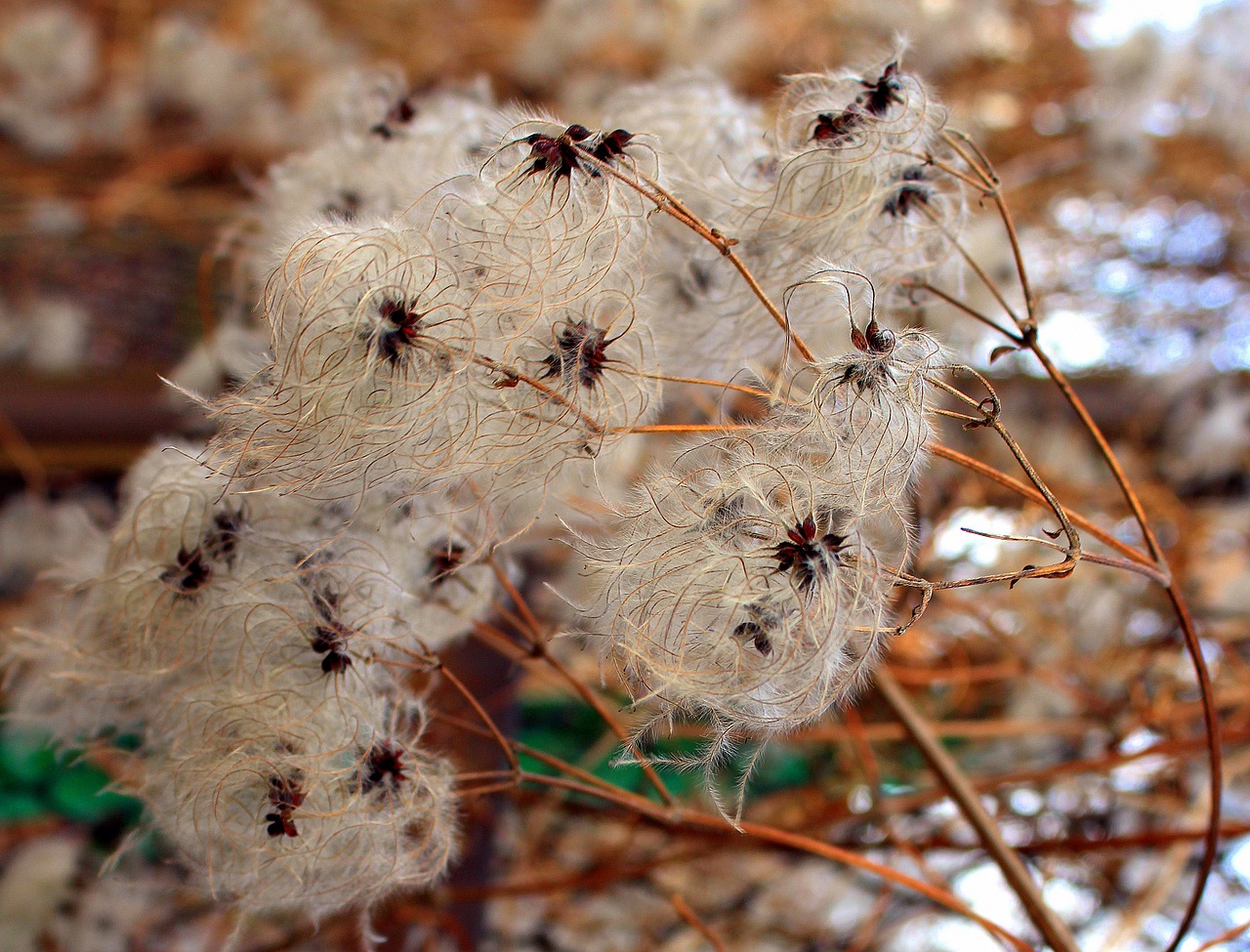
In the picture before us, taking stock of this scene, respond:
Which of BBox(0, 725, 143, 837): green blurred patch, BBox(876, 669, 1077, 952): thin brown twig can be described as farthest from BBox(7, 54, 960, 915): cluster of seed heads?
BBox(0, 725, 143, 837): green blurred patch

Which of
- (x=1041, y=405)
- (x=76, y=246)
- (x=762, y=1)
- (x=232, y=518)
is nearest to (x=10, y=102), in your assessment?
(x=76, y=246)

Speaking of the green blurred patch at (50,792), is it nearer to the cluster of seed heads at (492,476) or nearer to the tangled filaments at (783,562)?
the cluster of seed heads at (492,476)

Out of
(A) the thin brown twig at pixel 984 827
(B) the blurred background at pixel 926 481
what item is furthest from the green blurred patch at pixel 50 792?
(A) the thin brown twig at pixel 984 827

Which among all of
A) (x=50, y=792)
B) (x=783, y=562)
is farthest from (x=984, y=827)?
(x=50, y=792)

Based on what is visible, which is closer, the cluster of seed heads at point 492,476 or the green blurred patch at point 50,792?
the cluster of seed heads at point 492,476

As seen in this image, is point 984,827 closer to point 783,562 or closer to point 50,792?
point 783,562

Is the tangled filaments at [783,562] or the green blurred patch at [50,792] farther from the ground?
the tangled filaments at [783,562]

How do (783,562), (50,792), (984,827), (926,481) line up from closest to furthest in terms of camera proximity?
1. (783,562)
2. (984,827)
3. (926,481)
4. (50,792)
